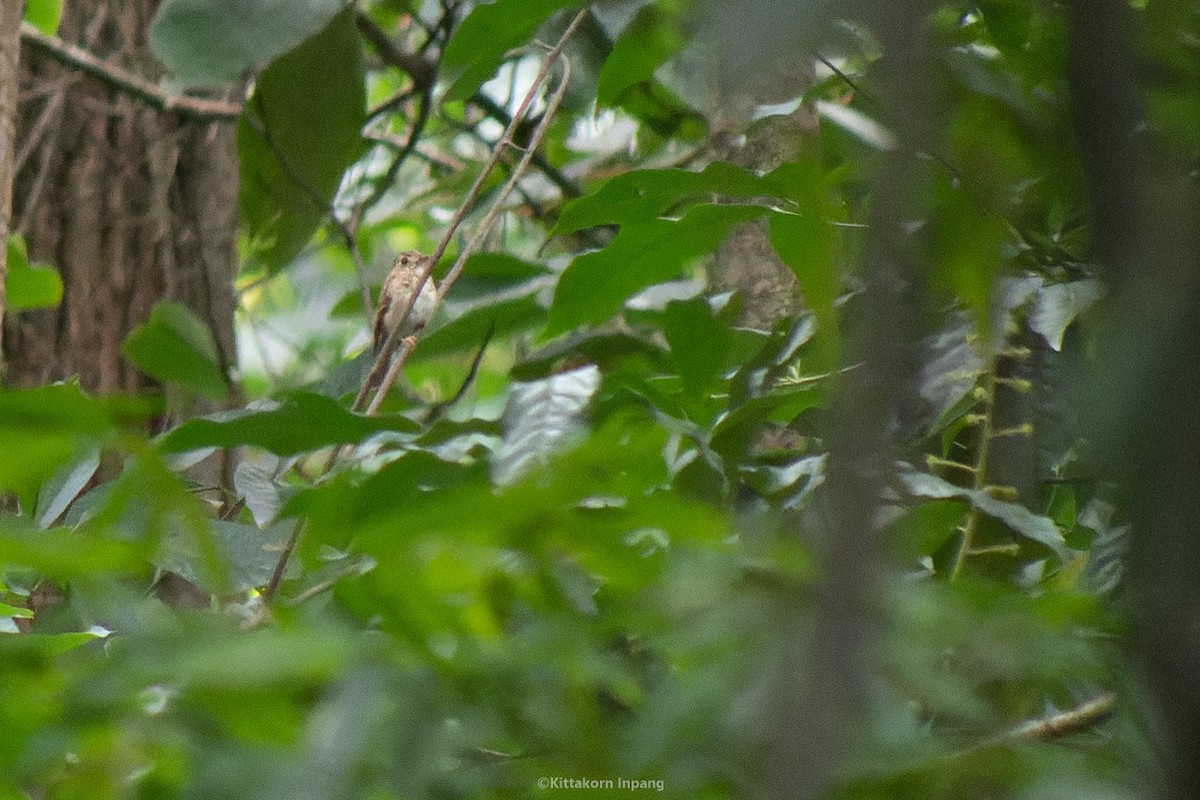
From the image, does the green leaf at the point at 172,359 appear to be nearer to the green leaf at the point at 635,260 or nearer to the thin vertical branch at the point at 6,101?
the thin vertical branch at the point at 6,101

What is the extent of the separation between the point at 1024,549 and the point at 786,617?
1.93 feet

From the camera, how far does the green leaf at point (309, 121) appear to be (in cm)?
171

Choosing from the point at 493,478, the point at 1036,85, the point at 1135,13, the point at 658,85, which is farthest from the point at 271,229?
the point at 1135,13

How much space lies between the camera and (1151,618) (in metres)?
0.25

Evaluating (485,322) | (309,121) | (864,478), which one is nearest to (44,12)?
(309,121)

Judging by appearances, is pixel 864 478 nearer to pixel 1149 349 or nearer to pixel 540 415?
pixel 1149 349

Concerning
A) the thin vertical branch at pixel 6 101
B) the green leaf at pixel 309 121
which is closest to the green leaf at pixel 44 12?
the green leaf at pixel 309 121

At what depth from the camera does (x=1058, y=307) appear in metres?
0.84

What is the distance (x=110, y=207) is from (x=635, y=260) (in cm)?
198

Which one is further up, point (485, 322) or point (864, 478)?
point (864, 478)

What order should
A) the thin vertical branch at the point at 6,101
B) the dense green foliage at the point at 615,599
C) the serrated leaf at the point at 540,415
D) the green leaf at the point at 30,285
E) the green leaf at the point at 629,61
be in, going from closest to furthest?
the dense green foliage at the point at 615,599
the serrated leaf at the point at 540,415
the green leaf at the point at 629,61
the thin vertical branch at the point at 6,101
the green leaf at the point at 30,285

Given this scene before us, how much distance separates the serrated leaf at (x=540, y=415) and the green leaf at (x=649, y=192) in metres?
0.12

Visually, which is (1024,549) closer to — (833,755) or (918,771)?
(918,771)

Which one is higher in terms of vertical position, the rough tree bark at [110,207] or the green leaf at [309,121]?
the green leaf at [309,121]
